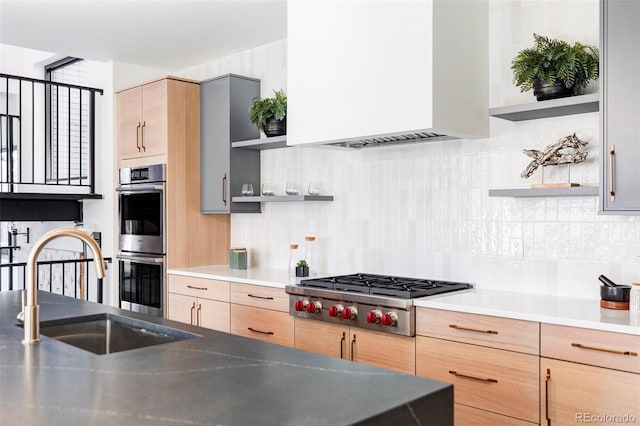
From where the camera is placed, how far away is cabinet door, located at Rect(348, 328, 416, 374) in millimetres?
2830

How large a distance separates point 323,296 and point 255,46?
7.62ft

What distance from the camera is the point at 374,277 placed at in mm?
3545

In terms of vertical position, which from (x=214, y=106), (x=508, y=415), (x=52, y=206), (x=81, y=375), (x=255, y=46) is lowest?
(x=508, y=415)

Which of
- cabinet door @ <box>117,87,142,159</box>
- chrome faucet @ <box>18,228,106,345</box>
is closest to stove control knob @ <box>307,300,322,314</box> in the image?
chrome faucet @ <box>18,228,106,345</box>

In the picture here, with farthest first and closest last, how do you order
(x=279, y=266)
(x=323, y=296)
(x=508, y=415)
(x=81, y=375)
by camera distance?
(x=279, y=266), (x=323, y=296), (x=508, y=415), (x=81, y=375)

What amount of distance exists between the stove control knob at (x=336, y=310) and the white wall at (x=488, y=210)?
657mm

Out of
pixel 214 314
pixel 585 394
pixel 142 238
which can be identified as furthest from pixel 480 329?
pixel 142 238

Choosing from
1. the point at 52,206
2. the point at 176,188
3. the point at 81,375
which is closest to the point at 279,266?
the point at 176,188

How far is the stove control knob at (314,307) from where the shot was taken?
10.5ft

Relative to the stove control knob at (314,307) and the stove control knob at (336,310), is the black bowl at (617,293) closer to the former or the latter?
the stove control knob at (336,310)

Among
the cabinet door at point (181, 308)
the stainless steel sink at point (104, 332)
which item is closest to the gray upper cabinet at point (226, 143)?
the cabinet door at point (181, 308)

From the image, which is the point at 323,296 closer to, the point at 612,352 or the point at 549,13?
the point at 612,352

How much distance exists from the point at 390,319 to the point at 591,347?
3.10 feet

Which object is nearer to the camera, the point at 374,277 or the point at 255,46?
the point at 374,277
